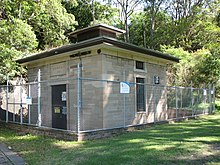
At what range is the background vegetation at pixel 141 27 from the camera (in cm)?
1430

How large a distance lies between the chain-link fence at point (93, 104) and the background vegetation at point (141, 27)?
6.99 ft

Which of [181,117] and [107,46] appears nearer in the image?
[107,46]

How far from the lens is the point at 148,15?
3278 centimetres

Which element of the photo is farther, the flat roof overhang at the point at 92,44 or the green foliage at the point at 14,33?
the green foliage at the point at 14,33

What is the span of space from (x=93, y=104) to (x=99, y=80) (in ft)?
4.55

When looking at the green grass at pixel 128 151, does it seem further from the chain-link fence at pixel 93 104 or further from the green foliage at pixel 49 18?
the green foliage at pixel 49 18

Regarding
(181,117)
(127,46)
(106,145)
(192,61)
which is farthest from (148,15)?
(106,145)

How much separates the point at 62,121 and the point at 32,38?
17.1 feet

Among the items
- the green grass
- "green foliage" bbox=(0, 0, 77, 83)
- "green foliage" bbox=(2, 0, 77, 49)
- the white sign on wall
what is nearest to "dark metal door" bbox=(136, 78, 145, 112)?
the white sign on wall

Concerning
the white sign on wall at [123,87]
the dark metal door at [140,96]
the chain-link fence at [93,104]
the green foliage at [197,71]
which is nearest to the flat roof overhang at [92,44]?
the chain-link fence at [93,104]

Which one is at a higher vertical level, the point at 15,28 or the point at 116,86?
the point at 15,28

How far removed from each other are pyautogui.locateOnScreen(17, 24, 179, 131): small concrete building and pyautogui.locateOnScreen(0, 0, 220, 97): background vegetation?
1.60 meters

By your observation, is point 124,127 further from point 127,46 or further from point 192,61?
point 192,61

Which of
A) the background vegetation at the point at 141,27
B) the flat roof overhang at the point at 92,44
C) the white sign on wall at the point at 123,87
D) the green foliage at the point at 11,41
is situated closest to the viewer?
the flat roof overhang at the point at 92,44
